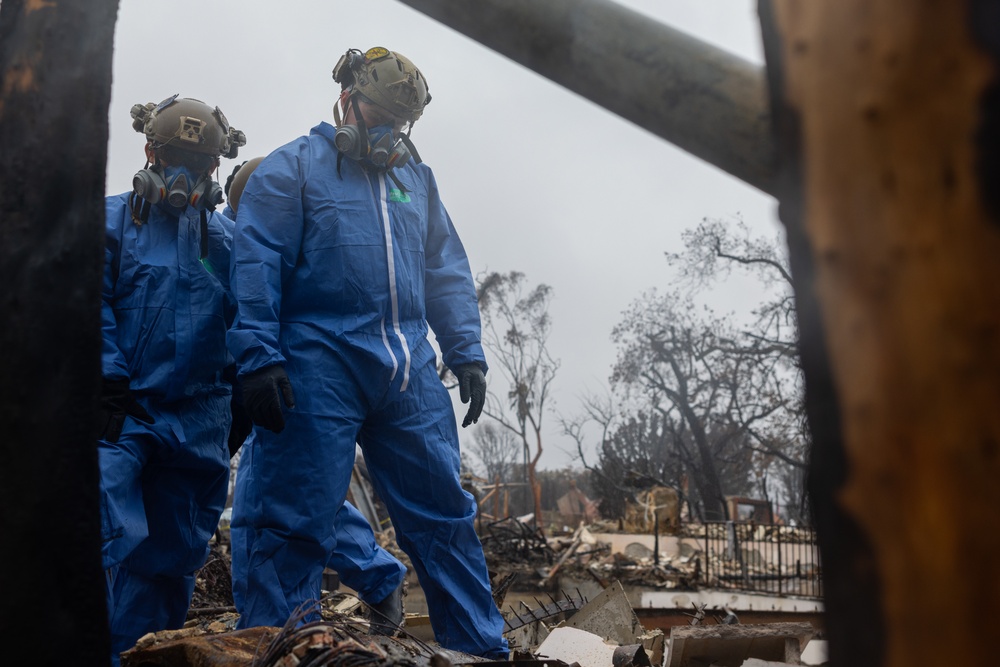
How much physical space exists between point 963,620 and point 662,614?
26.1ft

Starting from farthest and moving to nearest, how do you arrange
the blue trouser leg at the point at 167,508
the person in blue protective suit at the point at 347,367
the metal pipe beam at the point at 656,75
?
the blue trouser leg at the point at 167,508 < the person in blue protective suit at the point at 347,367 < the metal pipe beam at the point at 656,75

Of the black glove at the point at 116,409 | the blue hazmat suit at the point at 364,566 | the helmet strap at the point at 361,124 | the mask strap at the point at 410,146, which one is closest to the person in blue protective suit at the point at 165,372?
the black glove at the point at 116,409

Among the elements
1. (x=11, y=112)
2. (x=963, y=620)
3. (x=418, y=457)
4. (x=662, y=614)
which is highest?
(x=11, y=112)

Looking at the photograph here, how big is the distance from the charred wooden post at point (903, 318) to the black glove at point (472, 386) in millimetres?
2686

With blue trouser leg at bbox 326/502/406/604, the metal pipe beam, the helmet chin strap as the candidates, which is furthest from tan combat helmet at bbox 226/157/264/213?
the metal pipe beam

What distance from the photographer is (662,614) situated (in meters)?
8.48

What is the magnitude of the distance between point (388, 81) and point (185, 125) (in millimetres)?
931

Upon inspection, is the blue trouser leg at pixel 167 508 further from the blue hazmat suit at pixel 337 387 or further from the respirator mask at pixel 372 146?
the respirator mask at pixel 372 146

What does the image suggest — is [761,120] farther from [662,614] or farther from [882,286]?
[662,614]

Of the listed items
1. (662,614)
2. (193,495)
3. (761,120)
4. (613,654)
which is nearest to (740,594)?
(662,614)

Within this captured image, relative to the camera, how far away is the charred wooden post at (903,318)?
0.96 metres

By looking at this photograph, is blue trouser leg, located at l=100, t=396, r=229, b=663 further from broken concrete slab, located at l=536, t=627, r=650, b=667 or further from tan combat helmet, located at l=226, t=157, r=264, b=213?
broken concrete slab, located at l=536, t=627, r=650, b=667

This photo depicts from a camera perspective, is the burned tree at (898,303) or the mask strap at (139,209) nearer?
the burned tree at (898,303)

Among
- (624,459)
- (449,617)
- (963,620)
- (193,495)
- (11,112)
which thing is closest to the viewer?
(963,620)
